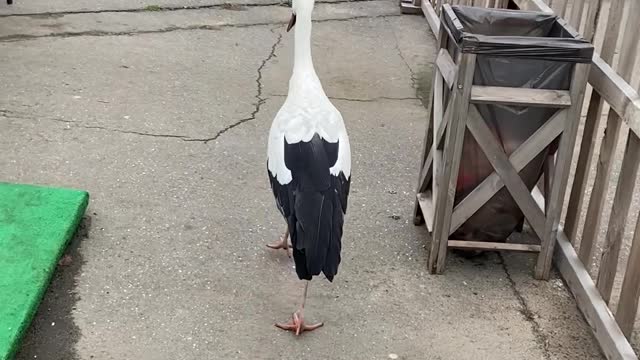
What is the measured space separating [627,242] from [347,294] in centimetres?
180

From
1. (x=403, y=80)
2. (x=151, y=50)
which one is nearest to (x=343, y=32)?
(x=403, y=80)

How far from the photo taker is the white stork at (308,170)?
3486mm

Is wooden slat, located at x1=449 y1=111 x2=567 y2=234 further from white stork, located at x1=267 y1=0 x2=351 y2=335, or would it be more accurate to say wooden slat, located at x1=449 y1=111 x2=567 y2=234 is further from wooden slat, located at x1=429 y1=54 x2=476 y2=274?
white stork, located at x1=267 y1=0 x2=351 y2=335

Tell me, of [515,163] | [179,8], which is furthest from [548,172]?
[179,8]

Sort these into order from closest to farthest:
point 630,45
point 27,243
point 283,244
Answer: point 630,45
point 27,243
point 283,244

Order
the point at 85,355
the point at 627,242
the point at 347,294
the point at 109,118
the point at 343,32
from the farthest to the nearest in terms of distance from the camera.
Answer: the point at 343,32 < the point at 109,118 < the point at 627,242 < the point at 347,294 < the point at 85,355

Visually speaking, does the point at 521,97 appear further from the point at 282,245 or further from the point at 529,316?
the point at 282,245

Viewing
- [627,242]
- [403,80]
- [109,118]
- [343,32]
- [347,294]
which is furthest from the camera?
[343,32]

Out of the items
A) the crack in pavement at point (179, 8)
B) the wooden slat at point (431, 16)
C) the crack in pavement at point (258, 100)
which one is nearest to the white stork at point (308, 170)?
the crack in pavement at point (258, 100)

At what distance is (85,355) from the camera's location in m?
3.54

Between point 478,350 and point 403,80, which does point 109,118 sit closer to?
point 403,80

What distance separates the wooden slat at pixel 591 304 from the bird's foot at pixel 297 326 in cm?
133

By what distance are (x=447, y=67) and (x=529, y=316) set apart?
1331 millimetres

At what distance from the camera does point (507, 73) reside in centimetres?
389
